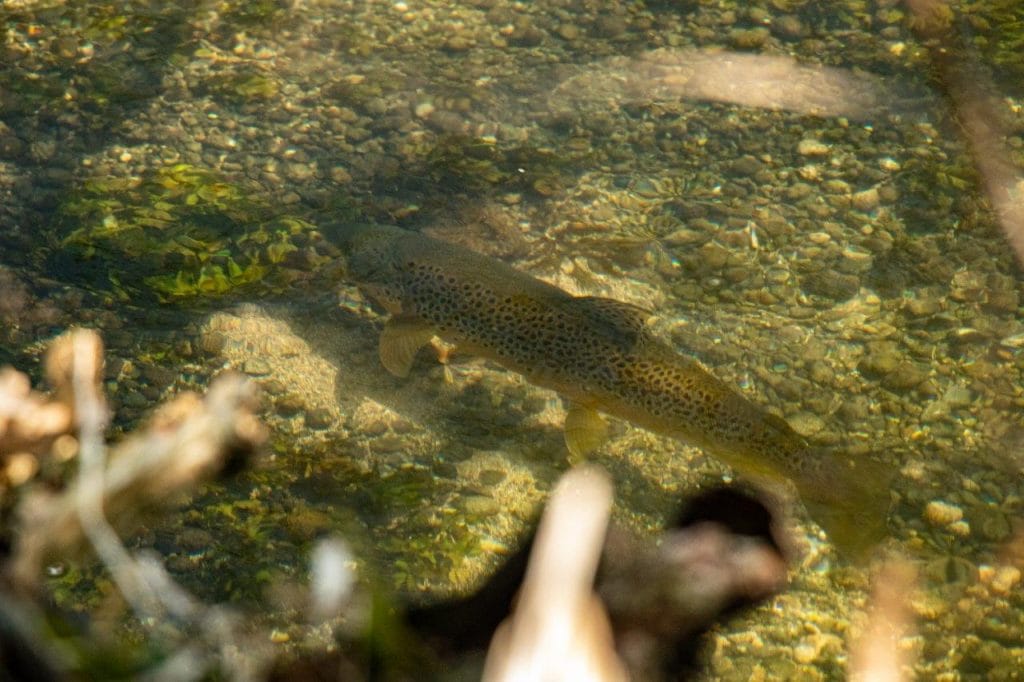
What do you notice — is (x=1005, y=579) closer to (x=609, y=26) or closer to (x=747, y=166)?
(x=747, y=166)

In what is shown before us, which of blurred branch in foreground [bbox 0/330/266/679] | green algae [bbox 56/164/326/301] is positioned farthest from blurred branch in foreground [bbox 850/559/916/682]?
green algae [bbox 56/164/326/301]

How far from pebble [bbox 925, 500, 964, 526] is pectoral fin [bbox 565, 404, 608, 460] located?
5.21 feet

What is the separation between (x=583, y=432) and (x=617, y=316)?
64 centimetres

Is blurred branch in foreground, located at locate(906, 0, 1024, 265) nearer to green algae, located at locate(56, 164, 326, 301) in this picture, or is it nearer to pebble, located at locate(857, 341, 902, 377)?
pebble, located at locate(857, 341, 902, 377)

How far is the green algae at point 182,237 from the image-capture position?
5.12 meters

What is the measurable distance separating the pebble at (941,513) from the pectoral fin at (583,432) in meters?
1.59

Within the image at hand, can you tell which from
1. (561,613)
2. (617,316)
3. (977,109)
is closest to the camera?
(561,613)

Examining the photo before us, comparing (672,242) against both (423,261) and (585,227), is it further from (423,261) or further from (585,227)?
(423,261)

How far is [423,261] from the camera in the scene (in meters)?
4.97

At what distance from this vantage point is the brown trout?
13.5 feet

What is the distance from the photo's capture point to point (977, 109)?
660 cm

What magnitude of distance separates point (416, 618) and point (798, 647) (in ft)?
5.17

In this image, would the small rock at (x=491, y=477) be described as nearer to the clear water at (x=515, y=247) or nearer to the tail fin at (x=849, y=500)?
the clear water at (x=515, y=247)

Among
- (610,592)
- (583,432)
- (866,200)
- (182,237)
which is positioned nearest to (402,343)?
(583,432)
